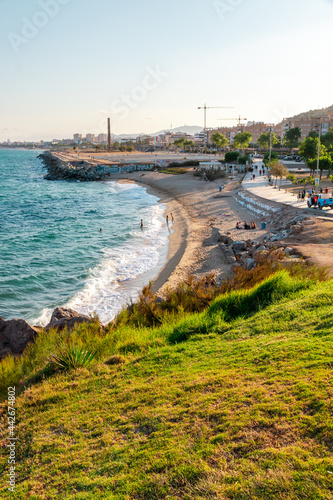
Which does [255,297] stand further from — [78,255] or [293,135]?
[293,135]

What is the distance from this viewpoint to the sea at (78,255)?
15211 millimetres

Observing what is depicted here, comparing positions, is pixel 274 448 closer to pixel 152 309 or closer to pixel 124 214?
pixel 152 309

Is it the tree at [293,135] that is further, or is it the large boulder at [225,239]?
the tree at [293,135]

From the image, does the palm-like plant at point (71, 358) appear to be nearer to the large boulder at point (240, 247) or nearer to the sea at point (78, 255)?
the sea at point (78, 255)

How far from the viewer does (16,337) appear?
959 cm

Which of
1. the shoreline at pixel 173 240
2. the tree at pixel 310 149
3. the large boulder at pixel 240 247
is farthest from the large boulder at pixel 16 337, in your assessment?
the tree at pixel 310 149

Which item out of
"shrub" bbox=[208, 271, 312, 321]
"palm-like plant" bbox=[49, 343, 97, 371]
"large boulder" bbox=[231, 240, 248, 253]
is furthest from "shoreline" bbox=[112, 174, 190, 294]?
"palm-like plant" bbox=[49, 343, 97, 371]

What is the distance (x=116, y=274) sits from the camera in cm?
1848

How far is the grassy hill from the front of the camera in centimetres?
350

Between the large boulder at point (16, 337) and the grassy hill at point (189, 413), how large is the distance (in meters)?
1.63

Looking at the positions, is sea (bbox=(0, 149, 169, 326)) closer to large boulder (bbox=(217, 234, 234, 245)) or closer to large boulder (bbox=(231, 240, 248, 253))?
large boulder (bbox=(217, 234, 234, 245))

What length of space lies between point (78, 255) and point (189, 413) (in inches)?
740

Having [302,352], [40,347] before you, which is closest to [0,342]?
[40,347]

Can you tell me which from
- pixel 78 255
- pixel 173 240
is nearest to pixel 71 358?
pixel 78 255
